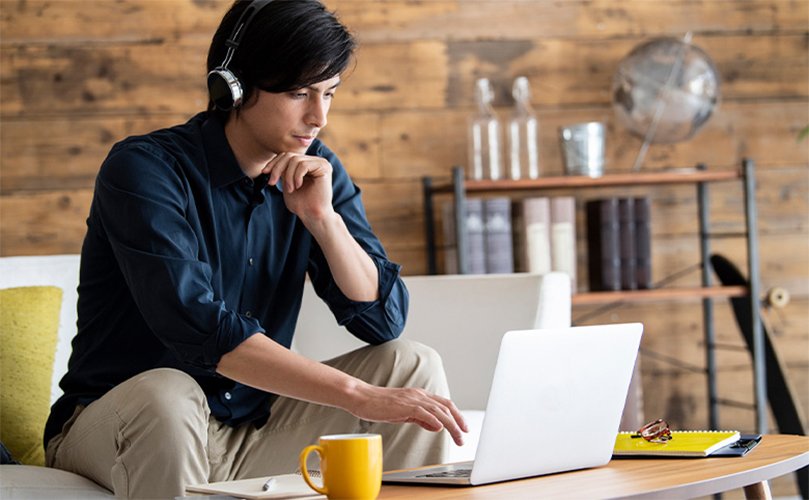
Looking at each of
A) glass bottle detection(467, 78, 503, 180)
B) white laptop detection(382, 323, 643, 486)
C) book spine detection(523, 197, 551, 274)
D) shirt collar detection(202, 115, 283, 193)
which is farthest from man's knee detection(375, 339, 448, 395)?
glass bottle detection(467, 78, 503, 180)

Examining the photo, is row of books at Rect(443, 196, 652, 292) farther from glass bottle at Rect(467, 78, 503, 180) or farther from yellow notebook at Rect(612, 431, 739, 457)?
yellow notebook at Rect(612, 431, 739, 457)

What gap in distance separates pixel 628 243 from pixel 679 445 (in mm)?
1475

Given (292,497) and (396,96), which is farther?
(396,96)

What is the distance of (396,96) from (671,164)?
91 cm

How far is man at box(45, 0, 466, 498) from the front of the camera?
3.56 ft

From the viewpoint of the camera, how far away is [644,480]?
2.90 feet

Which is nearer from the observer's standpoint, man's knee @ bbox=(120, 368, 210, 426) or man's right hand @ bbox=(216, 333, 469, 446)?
man's right hand @ bbox=(216, 333, 469, 446)

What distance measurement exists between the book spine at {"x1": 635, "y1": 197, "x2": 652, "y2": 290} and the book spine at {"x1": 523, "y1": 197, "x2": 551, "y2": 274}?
271 millimetres

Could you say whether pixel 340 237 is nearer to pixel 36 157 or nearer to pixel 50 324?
pixel 50 324

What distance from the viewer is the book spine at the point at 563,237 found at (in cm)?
246

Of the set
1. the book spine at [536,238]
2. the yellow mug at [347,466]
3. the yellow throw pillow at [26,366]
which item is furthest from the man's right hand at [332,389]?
the book spine at [536,238]

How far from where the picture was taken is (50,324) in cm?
164

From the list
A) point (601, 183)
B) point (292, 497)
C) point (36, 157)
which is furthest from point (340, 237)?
point (36, 157)

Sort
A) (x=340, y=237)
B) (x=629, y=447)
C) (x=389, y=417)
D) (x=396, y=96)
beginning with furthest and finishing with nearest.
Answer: (x=396, y=96) → (x=340, y=237) → (x=629, y=447) → (x=389, y=417)
